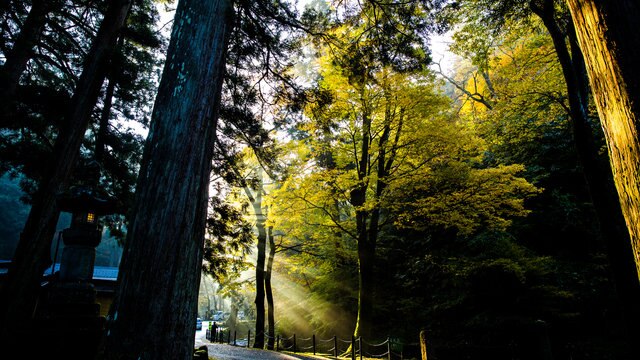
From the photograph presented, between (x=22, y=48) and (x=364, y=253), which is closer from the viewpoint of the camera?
(x=22, y=48)

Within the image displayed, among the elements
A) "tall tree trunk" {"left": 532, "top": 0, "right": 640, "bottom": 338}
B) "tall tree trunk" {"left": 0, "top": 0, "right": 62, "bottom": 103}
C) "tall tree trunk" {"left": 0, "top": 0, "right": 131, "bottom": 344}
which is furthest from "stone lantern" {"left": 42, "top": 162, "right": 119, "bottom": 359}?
"tall tree trunk" {"left": 532, "top": 0, "right": 640, "bottom": 338}

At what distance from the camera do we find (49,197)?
5.67 m

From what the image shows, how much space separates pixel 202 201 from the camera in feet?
8.65

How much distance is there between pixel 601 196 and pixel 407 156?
4.92m

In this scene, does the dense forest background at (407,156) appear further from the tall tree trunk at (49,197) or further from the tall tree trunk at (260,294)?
the tall tree trunk at (260,294)

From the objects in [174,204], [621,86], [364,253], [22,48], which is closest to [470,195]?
[364,253]

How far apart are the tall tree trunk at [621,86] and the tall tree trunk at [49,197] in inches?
307

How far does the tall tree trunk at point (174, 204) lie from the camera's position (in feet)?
6.84

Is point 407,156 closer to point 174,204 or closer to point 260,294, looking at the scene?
point 174,204

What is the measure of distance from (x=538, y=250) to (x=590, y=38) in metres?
11.9

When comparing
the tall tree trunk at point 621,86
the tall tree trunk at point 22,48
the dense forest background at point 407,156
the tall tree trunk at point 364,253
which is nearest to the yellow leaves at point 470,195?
the dense forest background at point 407,156

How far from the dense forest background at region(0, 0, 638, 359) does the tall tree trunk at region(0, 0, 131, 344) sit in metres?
0.20

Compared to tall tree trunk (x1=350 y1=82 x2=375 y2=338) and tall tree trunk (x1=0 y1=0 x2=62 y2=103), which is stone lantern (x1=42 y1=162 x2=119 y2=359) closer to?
tall tree trunk (x1=0 y1=0 x2=62 y2=103)

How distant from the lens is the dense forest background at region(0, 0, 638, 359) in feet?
18.5
